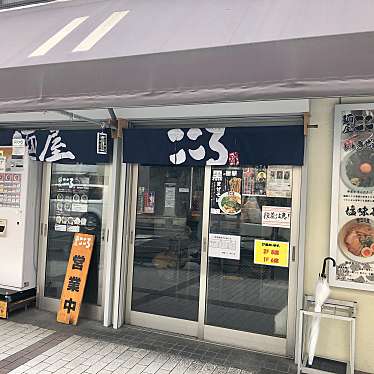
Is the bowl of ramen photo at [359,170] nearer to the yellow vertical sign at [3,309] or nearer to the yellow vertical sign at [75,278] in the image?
the yellow vertical sign at [75,278]

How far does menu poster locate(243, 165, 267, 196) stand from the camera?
4.50 meters

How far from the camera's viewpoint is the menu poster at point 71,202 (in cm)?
541

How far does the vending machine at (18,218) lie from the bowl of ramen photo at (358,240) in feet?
13.0

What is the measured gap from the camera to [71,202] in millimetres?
5500

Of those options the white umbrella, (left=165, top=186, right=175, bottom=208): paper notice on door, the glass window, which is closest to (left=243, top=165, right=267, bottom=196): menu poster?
(left=165, top=186, right=175, bottom=208): paper notice on door

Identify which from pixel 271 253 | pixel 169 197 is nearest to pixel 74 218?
pixel 169 197

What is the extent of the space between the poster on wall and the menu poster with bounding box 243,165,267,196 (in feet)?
2.47

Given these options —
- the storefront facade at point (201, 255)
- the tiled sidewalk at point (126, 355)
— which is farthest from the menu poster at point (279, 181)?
the tiled sidewalk at point (126, 355)

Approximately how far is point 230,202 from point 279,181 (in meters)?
0.60

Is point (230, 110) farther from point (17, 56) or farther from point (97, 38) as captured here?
point (17, 56)

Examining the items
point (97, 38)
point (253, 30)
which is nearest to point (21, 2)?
point (97, 38)

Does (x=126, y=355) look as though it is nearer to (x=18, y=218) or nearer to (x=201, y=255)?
(x=201, y=255)

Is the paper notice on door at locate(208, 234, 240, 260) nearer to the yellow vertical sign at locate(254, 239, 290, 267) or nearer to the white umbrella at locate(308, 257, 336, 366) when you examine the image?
the yellow vertical sign at locate(254, 239, 290, 267)

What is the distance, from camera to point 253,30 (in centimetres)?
316
